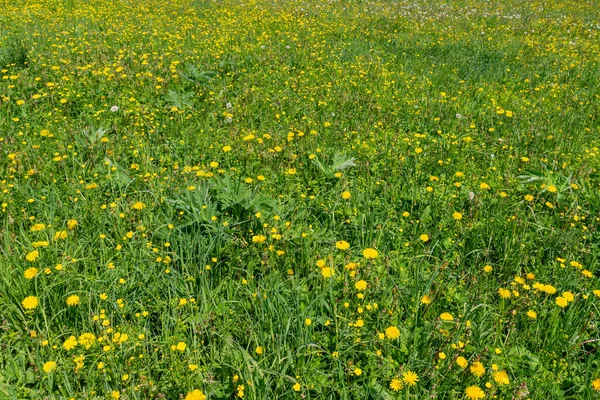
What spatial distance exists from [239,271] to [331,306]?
761 millimetres

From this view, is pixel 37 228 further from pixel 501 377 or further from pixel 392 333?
pixel 501 377

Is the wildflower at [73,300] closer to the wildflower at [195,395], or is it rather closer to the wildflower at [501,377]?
the wildflower at [195,395]

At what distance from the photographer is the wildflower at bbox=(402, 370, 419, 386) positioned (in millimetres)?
2262

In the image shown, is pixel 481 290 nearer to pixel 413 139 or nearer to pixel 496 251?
pixel 496 251

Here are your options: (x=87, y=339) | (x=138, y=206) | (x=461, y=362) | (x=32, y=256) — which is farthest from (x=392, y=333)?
(x=32, y=256)

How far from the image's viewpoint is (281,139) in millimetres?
4836

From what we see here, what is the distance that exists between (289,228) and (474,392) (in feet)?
5.66

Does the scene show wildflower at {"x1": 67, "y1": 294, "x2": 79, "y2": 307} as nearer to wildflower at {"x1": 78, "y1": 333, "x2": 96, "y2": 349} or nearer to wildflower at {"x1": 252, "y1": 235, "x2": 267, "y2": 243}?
wildflower at {"x1": 78, "y1": 333, "x2": 96, "y2": 349}

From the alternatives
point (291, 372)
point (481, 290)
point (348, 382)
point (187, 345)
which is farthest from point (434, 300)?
point (187, 345)

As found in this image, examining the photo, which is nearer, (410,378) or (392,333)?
(410,378)

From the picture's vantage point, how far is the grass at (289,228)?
2.40 meters

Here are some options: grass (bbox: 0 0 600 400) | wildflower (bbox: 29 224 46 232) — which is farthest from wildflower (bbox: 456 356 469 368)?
wildflower (bbox: 29 224 46 232)

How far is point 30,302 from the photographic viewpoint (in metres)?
2.59

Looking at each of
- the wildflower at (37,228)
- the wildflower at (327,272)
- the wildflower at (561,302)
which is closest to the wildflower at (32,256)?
the wildflower at (37,228)
